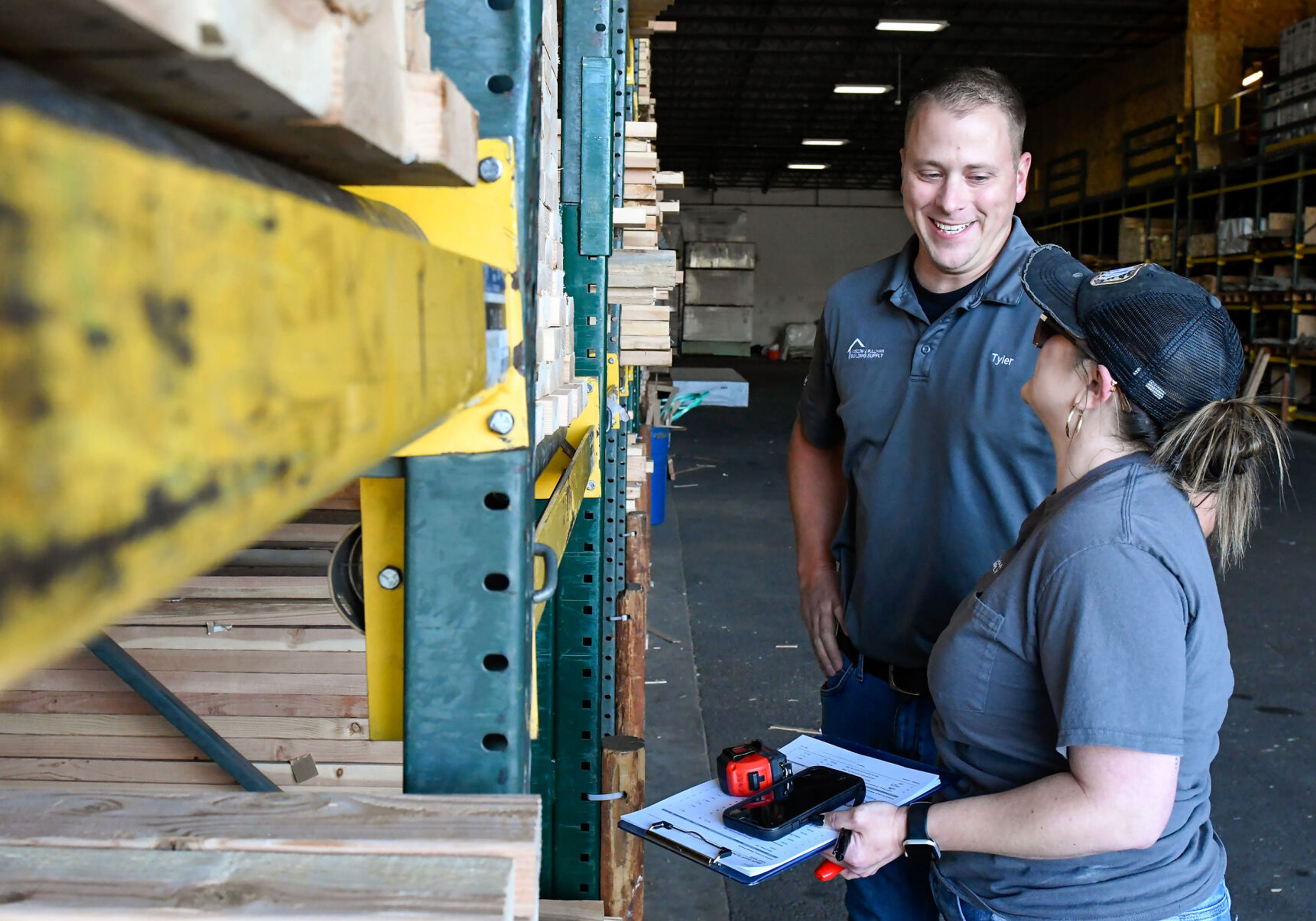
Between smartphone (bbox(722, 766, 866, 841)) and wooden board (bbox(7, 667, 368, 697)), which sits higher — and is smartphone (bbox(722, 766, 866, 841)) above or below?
above

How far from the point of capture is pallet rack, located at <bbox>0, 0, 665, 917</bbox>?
281 millimetres

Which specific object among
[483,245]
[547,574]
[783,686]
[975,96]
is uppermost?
[975,96]

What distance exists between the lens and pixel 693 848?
5.32ft

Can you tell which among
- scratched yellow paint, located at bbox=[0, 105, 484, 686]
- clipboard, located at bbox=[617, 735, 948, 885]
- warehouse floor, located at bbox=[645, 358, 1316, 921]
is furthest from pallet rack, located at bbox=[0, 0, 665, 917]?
warehouse floor, located at bbox=[645, 358, 1316, 921]

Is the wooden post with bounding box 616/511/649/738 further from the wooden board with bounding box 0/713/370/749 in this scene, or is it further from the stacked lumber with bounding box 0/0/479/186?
the stacked lumber with bounding box 0/0/479/186

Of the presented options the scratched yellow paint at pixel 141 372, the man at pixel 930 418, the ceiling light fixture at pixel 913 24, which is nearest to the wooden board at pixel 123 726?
the man at pixel 930 418

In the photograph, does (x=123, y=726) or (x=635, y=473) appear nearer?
(x=123, y=726)

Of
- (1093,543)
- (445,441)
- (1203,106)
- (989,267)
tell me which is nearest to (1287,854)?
(989,267)

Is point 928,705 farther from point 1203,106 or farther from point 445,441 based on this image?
point 1203,106

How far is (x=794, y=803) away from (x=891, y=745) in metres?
0.74

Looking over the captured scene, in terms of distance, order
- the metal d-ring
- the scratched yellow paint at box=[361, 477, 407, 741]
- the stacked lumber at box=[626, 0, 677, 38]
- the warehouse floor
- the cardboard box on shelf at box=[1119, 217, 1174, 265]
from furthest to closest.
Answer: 1. the cardboard box on shelf at box=[1119, 217, 1174, 265]
2. the stacked lumber at box=[626, 0, 677, 38]
3. the warehouse floor
4. the metal d-ring
5. the scratched yellow paint at box=[361, 477, 407, 741]

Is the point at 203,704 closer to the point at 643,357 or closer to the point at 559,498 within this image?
the point at 559,498

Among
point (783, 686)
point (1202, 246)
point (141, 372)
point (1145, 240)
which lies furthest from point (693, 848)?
point (1145, 240)

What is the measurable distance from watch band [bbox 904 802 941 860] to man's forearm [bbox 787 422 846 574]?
3.61 feet
